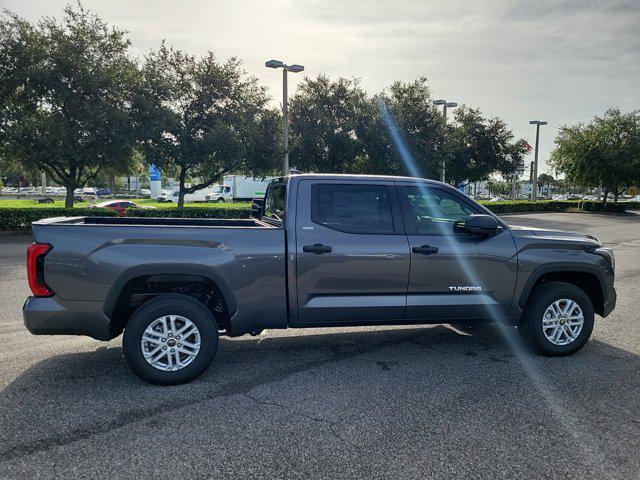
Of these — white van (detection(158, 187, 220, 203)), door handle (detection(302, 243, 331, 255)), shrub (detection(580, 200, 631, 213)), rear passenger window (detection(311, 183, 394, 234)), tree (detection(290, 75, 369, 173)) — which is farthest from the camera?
white van (detection(158, 187, 220, 203))

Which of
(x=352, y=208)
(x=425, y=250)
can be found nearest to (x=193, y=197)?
(x=352, y=208)

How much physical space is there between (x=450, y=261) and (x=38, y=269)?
3635mm

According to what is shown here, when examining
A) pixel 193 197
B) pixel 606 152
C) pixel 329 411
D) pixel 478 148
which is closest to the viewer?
pixel 329 411

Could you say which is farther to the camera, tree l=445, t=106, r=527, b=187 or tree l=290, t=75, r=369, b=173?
tree l=445, t=106, r=527, b=187

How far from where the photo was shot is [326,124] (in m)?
23.7

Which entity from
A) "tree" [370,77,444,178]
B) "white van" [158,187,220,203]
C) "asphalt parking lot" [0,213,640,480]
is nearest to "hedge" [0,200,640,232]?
"tree" [370,77,444,178]

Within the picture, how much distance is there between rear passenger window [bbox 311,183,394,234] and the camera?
4516 mm

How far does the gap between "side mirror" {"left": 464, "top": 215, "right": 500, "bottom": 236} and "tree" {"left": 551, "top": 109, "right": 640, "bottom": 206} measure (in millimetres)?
36733

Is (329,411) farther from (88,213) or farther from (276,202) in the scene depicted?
(88,213)

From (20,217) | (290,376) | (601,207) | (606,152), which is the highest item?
(606,152)

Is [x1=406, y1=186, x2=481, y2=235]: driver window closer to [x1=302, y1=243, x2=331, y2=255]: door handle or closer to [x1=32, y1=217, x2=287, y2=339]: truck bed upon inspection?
[x1=302, y1=243, x2=331, y2=255]: door handle

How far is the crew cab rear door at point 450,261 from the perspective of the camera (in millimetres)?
4617

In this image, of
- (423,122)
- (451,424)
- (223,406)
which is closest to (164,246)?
(223,406)

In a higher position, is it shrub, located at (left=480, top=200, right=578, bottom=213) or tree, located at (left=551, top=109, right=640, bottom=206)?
tree, located at (left=551, top=109, right=640, bottom=206)
